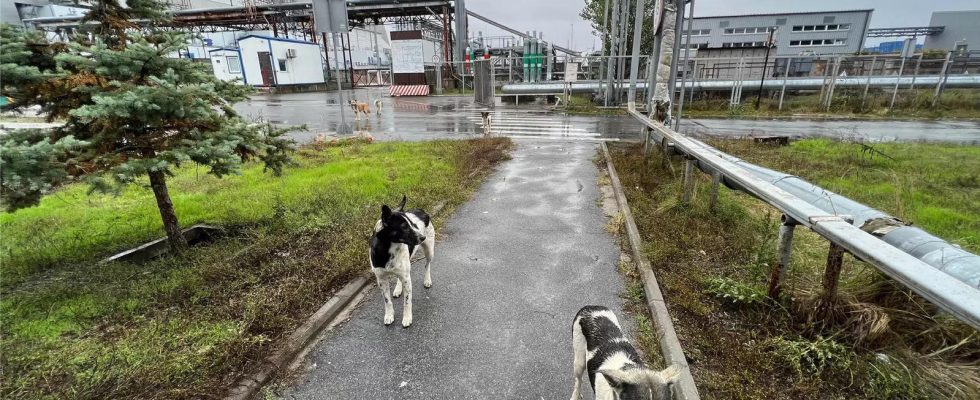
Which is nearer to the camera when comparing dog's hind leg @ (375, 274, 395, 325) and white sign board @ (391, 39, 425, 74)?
dog's hind leg @ (375, 274, 395, 325)

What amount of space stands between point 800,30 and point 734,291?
55884 millimetres

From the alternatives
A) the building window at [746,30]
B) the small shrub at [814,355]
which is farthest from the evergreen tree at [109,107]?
the building window at [746,30]

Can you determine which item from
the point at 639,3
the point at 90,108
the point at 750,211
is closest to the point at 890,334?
the point at 750,211

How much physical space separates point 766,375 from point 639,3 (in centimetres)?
1391

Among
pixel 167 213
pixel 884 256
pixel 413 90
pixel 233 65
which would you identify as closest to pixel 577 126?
pixel 167 213

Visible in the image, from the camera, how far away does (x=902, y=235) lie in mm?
2809

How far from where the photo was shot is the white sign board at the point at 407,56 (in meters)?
29.5

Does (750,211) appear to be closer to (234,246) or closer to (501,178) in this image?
(501,178)

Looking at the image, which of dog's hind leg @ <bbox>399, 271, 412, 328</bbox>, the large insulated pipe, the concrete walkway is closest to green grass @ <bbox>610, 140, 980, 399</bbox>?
the large insulated pipe

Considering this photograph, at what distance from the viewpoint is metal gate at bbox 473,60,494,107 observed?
2334 cm

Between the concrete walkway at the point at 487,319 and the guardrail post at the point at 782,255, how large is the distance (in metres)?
1.25

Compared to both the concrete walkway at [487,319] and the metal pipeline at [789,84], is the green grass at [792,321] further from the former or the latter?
the metal pipeline at [789,84]

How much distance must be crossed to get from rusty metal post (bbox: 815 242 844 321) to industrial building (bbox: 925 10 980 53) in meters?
64.1

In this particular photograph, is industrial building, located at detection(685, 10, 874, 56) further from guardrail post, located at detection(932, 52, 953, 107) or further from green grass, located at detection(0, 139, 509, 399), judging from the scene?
green grass, located at detection(0, 139, 509, 399)
